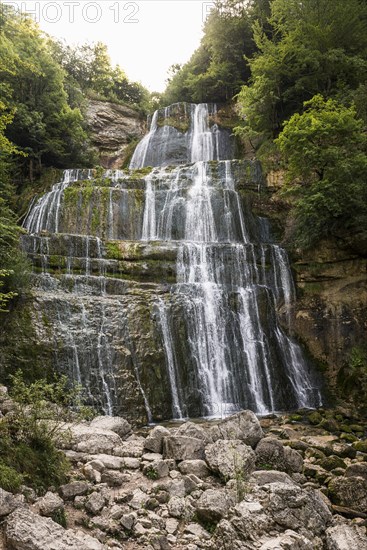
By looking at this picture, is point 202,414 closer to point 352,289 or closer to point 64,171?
point 352,289

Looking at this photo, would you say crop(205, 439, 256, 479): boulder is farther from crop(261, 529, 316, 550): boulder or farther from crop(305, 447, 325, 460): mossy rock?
crop(305, 447, 325, 460): mossy rock

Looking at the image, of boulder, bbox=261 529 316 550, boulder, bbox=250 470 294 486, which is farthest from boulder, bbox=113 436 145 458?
boulder, bbox=261 529 316 550

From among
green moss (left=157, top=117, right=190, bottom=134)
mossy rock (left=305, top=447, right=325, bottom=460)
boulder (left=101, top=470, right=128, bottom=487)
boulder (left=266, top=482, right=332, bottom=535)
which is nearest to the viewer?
boulder (left=266, top=482, right=332, bottom=535)

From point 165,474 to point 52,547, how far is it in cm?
265

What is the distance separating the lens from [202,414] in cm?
1167

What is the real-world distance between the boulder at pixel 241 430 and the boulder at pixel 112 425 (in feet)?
6.84

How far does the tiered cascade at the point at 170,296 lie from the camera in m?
11.6

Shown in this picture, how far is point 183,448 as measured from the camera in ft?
21.8

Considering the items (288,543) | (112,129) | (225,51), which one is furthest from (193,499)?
(225,51)

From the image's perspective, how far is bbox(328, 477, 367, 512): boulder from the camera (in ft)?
19.0

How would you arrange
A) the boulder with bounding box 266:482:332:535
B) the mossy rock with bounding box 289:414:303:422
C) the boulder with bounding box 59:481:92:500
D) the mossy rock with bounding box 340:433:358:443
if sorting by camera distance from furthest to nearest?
the mossy rock with bounding box 289:414:303:422 → the mossy rock with bounding box 340:433:358:443 → the boulder with bounding box 59:481:92:500 → the boulder with bounding box 266:482:332:535

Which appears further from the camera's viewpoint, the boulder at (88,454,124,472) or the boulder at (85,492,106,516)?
the boulder at (88,454,124,472)

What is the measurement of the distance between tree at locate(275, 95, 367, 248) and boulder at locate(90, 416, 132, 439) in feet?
33.1

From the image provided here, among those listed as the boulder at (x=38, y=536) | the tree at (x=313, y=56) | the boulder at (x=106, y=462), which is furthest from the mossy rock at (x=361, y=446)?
the tree at (x=313, y=56)
